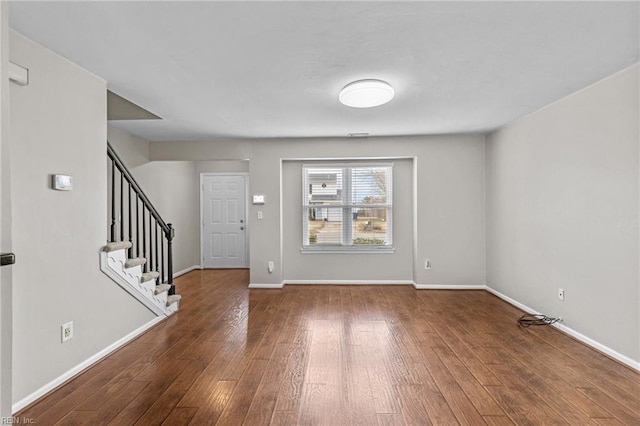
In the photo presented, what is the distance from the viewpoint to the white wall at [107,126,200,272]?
4863 mm

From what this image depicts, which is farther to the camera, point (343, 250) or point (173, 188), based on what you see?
point (173, 188)

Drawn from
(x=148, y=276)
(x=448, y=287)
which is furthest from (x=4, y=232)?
(x=448, y=287)

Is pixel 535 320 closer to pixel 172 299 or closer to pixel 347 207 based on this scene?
pixel 347 207

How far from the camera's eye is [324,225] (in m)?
5.48

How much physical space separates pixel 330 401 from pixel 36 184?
241 cm

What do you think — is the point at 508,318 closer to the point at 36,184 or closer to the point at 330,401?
the point at 330,401

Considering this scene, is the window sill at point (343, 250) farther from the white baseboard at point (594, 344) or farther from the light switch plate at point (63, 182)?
the light switch plate at point (63, 182)

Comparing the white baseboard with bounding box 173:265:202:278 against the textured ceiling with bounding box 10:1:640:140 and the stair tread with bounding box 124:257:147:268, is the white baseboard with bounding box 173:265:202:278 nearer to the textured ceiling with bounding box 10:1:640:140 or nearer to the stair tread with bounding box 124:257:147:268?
the stair tread with bounding box 124:257:147:268

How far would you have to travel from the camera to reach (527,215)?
394 centimetres

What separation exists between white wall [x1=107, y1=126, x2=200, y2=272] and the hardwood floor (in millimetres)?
2527

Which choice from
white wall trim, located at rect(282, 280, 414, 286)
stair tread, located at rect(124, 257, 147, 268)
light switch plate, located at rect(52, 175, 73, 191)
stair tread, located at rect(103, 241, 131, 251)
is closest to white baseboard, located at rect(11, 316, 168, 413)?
stair tread, located at rect(124, 257, 147, 268)

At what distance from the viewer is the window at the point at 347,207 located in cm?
541

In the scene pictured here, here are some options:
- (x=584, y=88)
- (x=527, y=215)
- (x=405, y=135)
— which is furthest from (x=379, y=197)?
(x=584, y=88)

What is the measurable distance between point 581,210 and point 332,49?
274cm
